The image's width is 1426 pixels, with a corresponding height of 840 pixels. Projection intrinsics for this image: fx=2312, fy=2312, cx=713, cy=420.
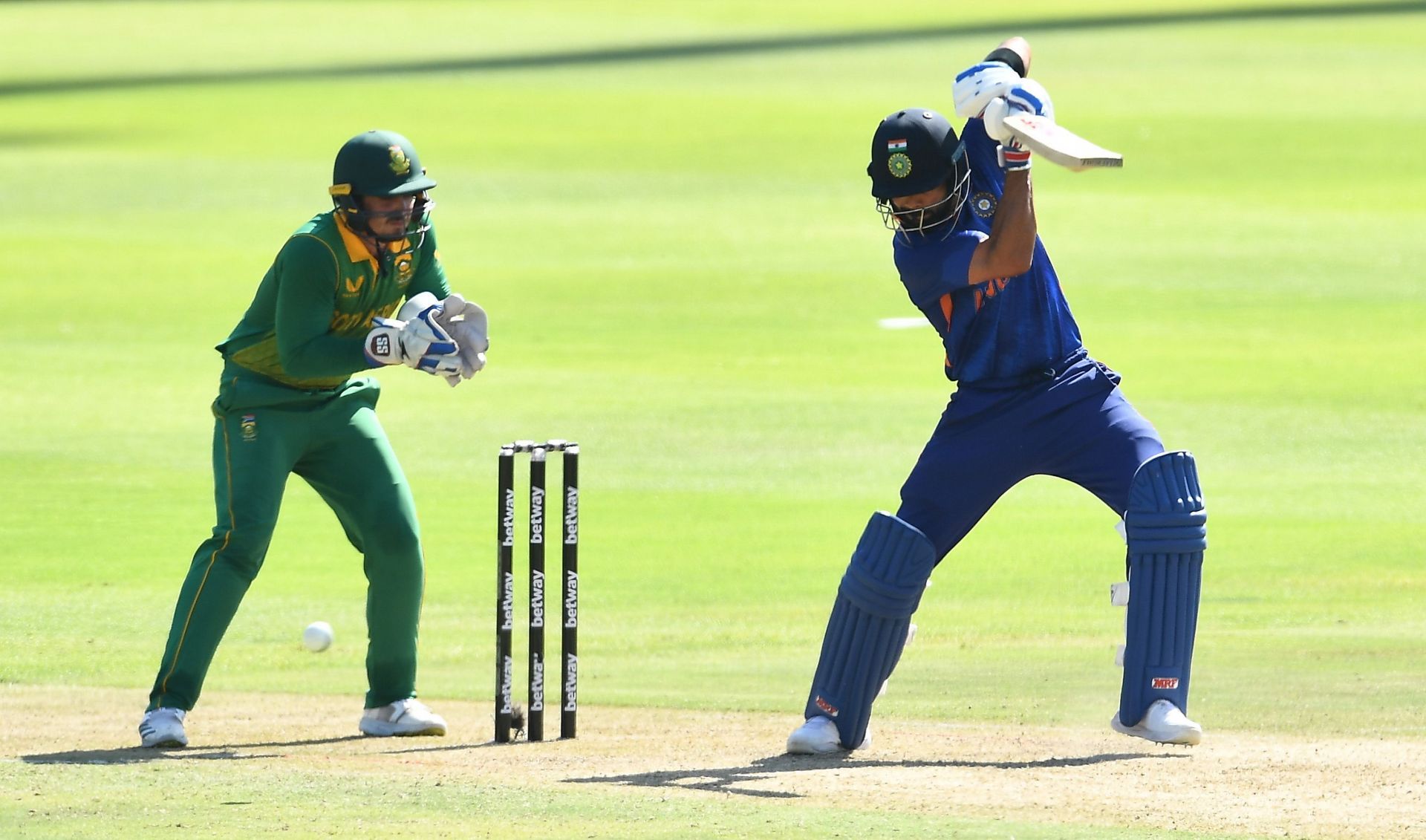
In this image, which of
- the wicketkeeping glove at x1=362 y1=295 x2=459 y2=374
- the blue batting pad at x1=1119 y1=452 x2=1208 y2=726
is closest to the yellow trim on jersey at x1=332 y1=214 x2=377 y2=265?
the wicketkeeping glove at x1=362 y1=295 x2=459 y2=374

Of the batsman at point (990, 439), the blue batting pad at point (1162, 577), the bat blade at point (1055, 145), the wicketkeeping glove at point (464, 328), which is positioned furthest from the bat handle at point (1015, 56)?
the wicketkeeping glove at point (464, 328)

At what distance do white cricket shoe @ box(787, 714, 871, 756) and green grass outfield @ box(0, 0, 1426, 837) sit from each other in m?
0.94

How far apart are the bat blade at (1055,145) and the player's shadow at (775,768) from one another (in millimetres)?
1792

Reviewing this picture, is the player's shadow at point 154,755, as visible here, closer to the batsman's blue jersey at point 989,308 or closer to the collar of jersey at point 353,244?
the collar of jersey at point 353,244

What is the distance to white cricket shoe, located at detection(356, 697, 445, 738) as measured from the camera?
803 centimetres

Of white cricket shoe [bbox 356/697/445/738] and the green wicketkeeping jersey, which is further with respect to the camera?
white cricket shoe [bbox 356/697/445/738]

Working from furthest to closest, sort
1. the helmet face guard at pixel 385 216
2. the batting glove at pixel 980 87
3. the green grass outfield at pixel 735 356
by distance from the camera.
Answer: the green grass outfield at pixel 735 356, the helmet face guard at pixel 385 216, the batting glove at pixel 980 87

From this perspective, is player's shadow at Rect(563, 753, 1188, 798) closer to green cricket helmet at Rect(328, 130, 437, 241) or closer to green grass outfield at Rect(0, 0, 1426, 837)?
green grass outfield at Rect(0, 0, 1426, 837)

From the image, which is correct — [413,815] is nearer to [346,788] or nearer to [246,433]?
[346,788]

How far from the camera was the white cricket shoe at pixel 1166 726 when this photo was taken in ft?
22.9

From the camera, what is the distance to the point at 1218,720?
26.1 feet

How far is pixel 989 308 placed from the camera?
7188 millimetres

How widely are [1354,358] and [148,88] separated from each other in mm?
24304

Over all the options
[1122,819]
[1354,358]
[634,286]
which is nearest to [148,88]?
[634,286]
